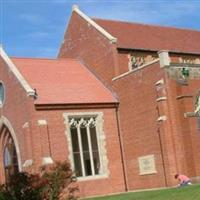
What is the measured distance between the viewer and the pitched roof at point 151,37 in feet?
116

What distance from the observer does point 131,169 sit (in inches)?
1230

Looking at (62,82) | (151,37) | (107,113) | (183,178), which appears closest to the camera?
(183,178)

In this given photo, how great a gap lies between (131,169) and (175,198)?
12590 millimetres

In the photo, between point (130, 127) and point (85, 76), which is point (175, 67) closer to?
point (130, 127)

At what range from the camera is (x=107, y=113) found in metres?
32.1

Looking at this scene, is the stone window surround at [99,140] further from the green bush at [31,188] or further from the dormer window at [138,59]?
the green bush at [31,188]

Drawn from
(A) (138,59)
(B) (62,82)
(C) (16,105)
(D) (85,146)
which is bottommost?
(D) (85,146)

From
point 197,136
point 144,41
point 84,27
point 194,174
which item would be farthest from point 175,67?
point 84,27

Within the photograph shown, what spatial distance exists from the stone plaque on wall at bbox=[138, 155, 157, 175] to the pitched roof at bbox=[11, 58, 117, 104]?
4.37 m

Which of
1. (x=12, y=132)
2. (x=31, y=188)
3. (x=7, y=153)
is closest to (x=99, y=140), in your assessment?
(x=12, y=132)

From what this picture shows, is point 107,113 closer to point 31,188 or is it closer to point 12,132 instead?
point 12,132

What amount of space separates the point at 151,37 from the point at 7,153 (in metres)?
13.3

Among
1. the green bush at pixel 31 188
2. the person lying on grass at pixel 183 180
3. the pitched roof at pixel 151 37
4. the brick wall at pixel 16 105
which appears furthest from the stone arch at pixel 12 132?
the green bush at pixel 31 188

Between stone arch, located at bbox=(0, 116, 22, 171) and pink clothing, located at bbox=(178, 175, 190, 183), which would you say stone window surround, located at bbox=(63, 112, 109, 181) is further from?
pink clothing, located at bbox=(178, 175, 190, 183)
